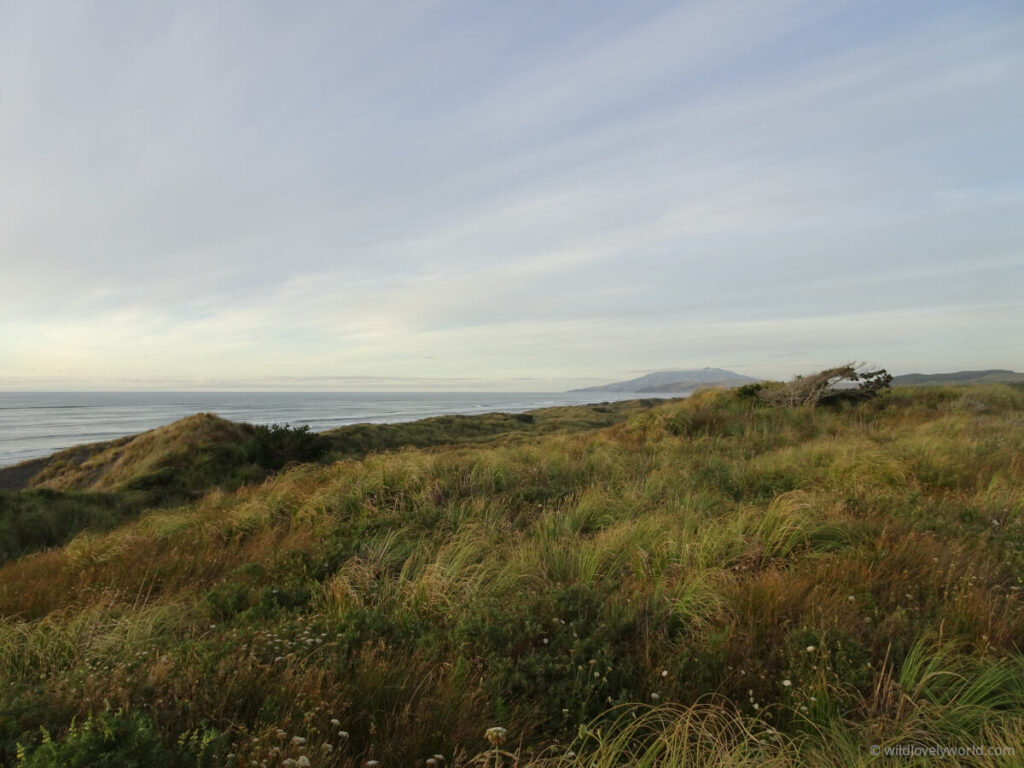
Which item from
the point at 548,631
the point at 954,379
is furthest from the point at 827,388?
the point at 954,379

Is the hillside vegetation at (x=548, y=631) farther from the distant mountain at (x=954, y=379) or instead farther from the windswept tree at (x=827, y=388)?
the distant mountain at (x=954, y=379)

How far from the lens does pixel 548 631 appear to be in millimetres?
3350

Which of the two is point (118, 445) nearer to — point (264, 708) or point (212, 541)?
point (212, 541)

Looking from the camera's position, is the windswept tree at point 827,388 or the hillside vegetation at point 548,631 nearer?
the hillside vegetation at point 548,631

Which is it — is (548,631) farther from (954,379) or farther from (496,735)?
(954,379)

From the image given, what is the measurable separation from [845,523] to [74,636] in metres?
6.71

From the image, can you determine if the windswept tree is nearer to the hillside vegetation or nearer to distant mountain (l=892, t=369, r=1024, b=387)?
distant mountain (l=892, t=369, r=1024, b=387)

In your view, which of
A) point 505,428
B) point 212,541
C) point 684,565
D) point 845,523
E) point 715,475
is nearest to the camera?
point 684,565

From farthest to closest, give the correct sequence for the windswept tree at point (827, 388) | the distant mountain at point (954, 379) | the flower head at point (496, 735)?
1. the distant mountain at point (954, 379)
2. the windswept tree at point (827, 388)
3. the flower head at point (496, 735)

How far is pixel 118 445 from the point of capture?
2662 cm

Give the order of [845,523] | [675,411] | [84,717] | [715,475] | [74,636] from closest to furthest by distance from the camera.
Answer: [84,717] → [74,636] → [845,523] → [715,475] → [675,411]

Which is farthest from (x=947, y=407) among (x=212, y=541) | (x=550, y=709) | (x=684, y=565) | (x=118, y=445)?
(x=118, y=445)

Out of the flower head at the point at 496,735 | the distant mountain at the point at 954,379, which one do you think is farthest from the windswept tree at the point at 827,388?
the flower head at the point at 496,735

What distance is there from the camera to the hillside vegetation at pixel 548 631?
2.32 meters
